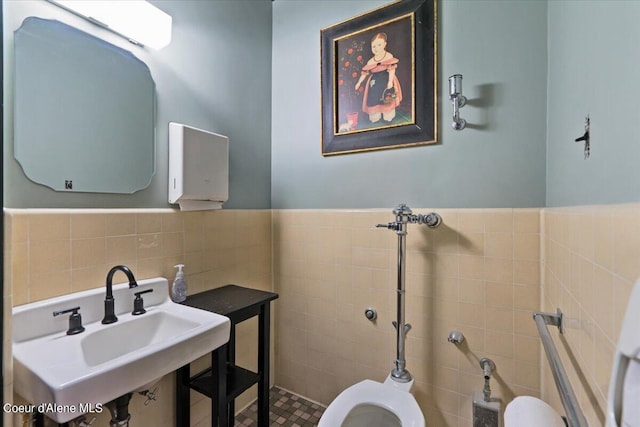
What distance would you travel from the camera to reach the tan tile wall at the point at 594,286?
1.50 feet

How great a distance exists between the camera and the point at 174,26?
1350mm

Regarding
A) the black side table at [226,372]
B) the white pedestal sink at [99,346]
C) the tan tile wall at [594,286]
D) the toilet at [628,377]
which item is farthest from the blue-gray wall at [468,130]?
the toilet at [628,377]

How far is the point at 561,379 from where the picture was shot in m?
0.60

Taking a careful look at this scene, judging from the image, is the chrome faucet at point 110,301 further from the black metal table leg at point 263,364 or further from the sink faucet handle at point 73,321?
the black metal table leg at point 263,364

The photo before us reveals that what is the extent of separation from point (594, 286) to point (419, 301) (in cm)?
91

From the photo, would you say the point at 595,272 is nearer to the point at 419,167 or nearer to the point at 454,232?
the point at 454,232

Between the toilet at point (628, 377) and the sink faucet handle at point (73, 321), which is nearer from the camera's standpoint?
the toilet at point (628, 377)

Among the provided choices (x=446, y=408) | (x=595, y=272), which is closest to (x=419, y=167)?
(x=595, y=272)

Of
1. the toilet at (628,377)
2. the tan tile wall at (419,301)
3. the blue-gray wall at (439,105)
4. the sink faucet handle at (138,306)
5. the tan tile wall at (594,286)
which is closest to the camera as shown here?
the toilet at (628,377)

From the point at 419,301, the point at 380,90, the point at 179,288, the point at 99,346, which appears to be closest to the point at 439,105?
the point at 380,90

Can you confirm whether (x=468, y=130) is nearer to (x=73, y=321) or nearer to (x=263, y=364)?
(x=263, y=364)

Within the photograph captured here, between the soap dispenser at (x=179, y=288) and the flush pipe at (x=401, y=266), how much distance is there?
946 millimetres

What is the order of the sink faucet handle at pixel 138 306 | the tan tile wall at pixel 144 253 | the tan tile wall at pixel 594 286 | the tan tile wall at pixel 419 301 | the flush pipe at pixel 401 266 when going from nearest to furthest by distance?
the tan tile wall at pixel 594 286
the tan tile wall at pixel 144 253
the sink faucet handle at pixel 138 306
the tan tile wall at pixel 419 301
the flush pipe at pixel 401 266

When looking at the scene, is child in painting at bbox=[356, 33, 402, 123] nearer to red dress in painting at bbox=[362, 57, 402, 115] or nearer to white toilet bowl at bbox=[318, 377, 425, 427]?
red dress in painting at bbox=[362, 57, 402, 115]
